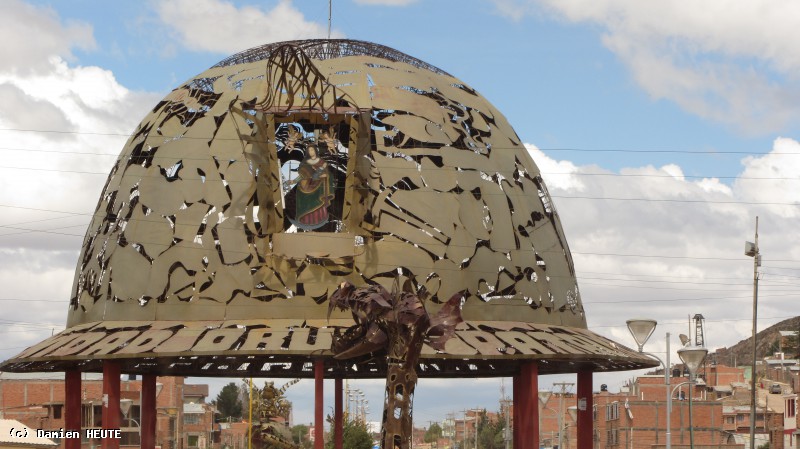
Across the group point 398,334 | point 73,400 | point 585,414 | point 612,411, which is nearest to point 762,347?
point 612,411

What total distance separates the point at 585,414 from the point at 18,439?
54.6 ft

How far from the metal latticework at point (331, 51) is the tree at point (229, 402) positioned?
119 metres

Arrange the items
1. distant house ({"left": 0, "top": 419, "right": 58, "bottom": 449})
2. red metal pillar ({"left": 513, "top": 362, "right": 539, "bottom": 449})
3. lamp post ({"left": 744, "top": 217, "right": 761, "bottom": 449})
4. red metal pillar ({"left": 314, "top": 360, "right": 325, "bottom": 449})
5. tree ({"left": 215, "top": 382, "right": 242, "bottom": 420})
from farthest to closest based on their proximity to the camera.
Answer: tree ({"left": 215, "top": 382, "right": 242, "bottom": 420}) < lamp post ({"left": 744, "top": 217, "right": 761, "bottom": 449}) < distant house ({"left": 0, "top": 419, "right": 58, "bottom": 449}) < red metal pillar ({"left": 513, "top": 362, "right": 539, "bottom": 449}) < red metal pillar ({"left": 314, "top": 360, "right": 325, "bottom": 449})

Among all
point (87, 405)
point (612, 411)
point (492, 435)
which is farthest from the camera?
point (492, 435)

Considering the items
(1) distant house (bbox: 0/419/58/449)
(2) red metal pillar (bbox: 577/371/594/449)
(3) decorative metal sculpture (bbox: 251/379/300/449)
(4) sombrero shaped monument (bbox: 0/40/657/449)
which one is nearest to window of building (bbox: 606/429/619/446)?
(3) decorative metal sculpture (bbox: 251/379/300/449)

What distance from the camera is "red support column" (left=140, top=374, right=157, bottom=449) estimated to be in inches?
1619

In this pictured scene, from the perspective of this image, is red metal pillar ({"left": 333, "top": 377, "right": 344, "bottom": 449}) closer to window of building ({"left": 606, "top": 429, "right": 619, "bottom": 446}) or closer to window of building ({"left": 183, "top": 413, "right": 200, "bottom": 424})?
window of building ({"left": 606, "top": 429, "right": 619, "bottom": 446})

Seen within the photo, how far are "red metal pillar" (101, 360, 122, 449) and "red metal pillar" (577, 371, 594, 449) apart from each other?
45.1 feet

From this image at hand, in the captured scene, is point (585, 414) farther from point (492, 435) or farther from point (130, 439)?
point (492, 435)

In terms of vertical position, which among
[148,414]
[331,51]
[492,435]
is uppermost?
[331,51]

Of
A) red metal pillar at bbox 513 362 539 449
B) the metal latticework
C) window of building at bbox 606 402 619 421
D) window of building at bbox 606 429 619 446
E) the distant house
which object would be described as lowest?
window of building at bbox 606 429 619 446

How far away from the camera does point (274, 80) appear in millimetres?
37062

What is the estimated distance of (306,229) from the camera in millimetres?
36875

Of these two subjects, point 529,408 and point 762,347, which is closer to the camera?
point 529,408
